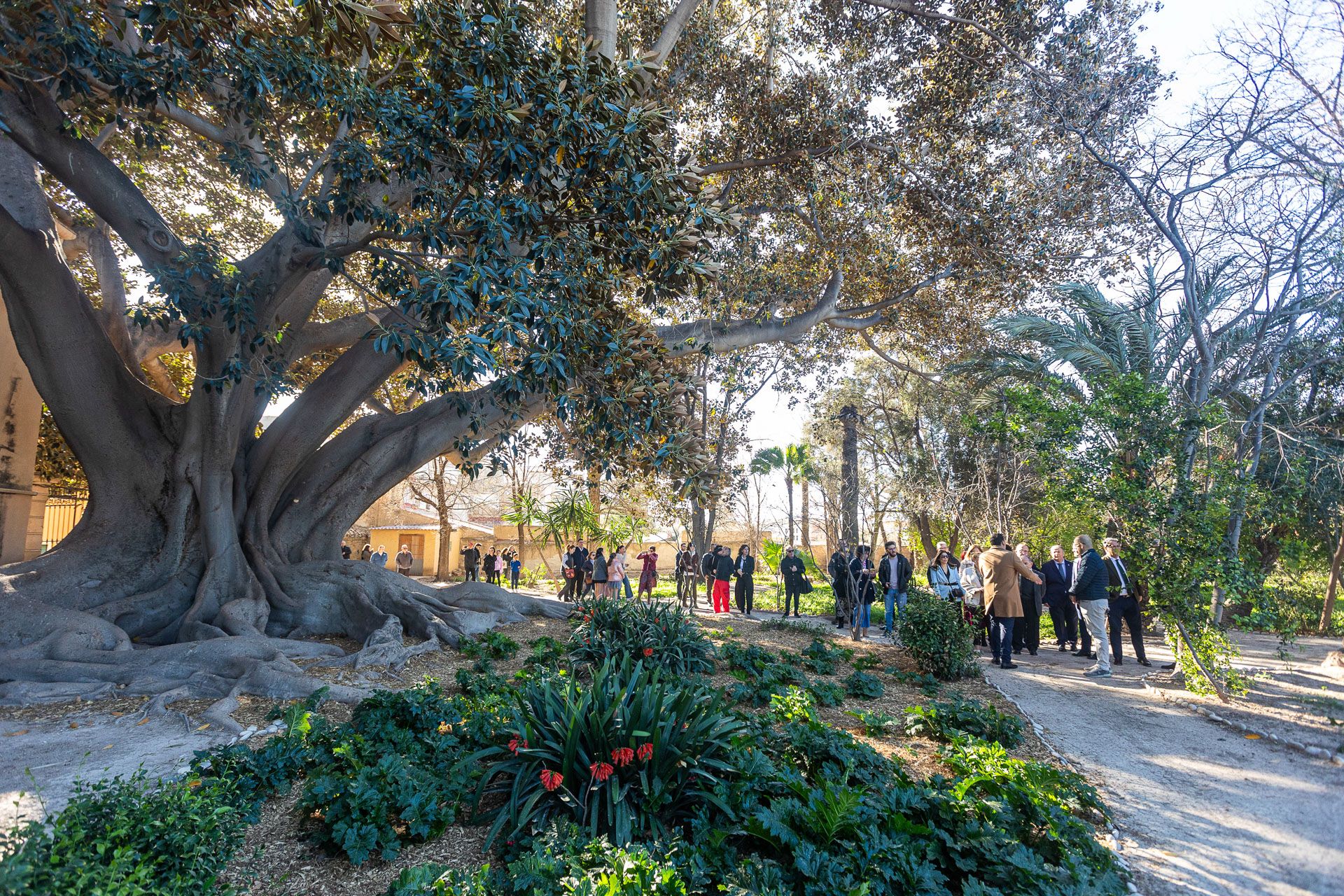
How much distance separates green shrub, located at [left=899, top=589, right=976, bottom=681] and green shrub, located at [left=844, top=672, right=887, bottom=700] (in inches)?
39.0

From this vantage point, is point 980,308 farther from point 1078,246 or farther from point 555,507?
point 555,507

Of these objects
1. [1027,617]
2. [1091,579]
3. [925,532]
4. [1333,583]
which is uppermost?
[925,532]

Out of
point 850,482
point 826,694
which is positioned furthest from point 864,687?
point 850,482

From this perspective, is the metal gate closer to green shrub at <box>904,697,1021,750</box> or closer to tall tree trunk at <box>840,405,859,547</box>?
tall tree trunk at <box>840,405,859,547</box>

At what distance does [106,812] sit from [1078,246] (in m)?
12.9

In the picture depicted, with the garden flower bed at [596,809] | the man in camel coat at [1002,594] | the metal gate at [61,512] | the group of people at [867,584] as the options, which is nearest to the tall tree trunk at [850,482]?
the group of people at [867,584]

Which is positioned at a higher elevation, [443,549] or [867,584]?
[443,549]

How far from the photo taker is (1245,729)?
5484 mm

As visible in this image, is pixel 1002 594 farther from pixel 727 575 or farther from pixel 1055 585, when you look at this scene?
pixel 727 575

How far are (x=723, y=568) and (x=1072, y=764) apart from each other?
1011 cm

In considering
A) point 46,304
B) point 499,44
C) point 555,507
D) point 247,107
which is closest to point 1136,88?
point 499,44

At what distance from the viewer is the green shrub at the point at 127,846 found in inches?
84.3

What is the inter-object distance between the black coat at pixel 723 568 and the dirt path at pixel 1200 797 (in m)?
8.15

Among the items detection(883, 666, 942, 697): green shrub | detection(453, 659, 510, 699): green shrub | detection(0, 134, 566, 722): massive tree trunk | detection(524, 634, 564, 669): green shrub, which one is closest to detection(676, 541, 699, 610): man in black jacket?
detection(0, 134, 566, 722): massive tree trunk
